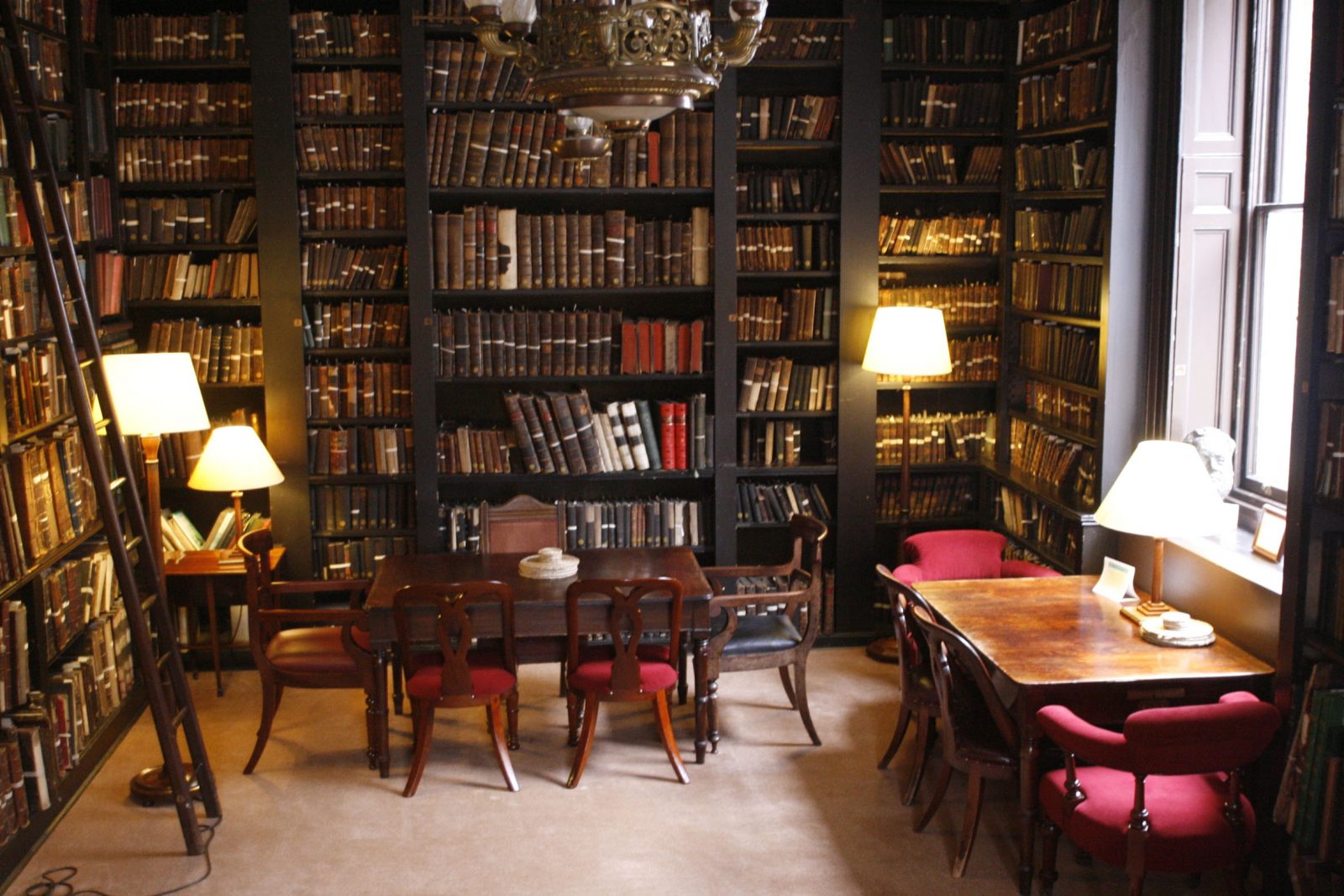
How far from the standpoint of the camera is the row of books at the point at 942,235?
7.00m

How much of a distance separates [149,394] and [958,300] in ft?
12.9

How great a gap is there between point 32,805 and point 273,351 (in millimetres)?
2461

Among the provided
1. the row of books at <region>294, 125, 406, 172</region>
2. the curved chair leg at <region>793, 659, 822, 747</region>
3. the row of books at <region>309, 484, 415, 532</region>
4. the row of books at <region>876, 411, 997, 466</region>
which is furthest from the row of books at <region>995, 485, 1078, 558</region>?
the row of books at <region>294, 125, 406, 172</region>

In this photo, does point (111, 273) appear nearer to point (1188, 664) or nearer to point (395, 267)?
point (395, 267)

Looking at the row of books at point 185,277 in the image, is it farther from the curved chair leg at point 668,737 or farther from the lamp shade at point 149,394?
the curved chair leg at point 668,737

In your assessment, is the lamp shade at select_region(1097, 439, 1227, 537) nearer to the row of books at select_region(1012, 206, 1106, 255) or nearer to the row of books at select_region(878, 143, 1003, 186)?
the row of books at select_region(1012, 206, 1106, 255)

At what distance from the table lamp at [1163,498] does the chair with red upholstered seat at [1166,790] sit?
676mm

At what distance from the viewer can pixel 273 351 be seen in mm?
6613

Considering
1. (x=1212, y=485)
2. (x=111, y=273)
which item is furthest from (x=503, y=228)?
(x=1212, y=485)

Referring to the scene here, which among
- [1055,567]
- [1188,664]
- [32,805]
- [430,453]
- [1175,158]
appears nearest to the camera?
[1188,664]

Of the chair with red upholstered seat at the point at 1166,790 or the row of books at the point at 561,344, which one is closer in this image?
the chair with red upholstered seat at the point at 1166,790

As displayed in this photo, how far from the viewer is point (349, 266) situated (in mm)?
6641

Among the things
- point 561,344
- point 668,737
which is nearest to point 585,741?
point 668,737

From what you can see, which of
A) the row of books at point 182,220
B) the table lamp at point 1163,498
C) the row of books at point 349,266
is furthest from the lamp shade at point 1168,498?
the row of books at point 182,220
